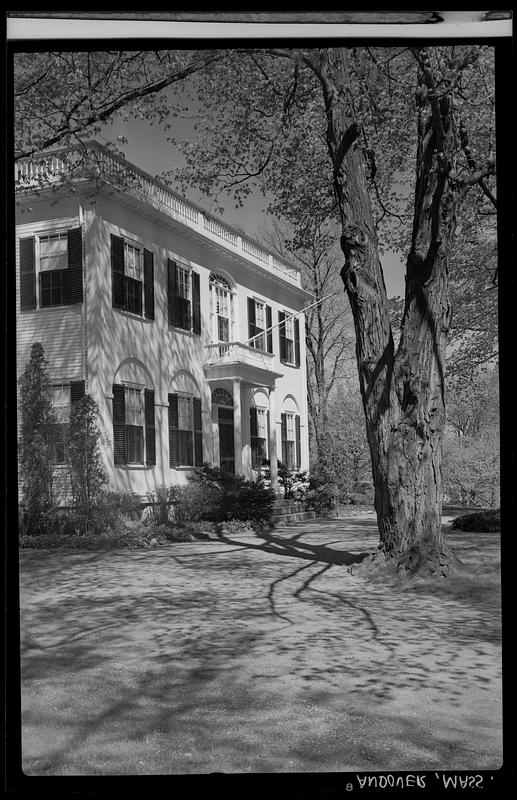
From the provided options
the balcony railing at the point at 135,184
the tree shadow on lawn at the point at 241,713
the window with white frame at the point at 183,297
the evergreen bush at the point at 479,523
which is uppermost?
the balcony railing at the point at 135,184

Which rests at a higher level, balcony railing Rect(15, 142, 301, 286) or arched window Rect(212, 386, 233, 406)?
balcony railing Rect(15, 142, 301, 286)

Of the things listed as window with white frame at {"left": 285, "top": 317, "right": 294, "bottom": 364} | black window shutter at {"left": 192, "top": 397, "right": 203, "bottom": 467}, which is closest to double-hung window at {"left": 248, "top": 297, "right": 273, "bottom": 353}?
window with white frame at {"left": 285, "top": 317, "right": 294, "bottom": 364}

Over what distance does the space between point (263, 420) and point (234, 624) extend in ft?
15.8

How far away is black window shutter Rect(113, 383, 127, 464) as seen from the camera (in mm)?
5768

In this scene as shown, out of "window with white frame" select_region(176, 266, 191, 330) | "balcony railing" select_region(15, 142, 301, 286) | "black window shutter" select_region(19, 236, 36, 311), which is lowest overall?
"black window shutter" select_region(19, 236, 36, 311)

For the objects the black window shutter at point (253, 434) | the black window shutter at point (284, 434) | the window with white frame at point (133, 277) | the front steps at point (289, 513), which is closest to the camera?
the window with white frame at point (133, 277)

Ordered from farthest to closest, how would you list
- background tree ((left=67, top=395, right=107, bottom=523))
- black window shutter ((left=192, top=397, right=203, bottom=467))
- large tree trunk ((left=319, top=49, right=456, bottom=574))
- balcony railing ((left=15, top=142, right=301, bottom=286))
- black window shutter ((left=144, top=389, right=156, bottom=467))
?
black window shutter ((left=192, top=397, right=203, bottom=467))
black window shutter ((left=144, top=389, right=156, bottom=467))
balcony railing ((left=15, top=142, right=301, bottom=286))
background tree ((left=67, top=395, right=107, bottom=523))
large tree trunk ((left=319, top=49, right=456, bottom=574))

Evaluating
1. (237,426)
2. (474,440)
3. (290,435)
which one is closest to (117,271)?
(237,426)

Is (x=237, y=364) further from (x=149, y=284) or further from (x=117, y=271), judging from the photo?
(x=117, y=271)

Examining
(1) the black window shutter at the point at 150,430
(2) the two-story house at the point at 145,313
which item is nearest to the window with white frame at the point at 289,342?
(2) the two-story house at the point at 145,313

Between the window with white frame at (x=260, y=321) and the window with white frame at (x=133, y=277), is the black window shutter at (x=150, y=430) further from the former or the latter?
the window with white frame at (x=260, y=321)

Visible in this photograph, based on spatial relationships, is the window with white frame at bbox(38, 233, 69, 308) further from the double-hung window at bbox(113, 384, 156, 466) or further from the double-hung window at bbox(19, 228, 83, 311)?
the double-hung window at bbox(113, 384, 156, 466)

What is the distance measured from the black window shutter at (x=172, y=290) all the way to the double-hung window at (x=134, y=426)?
1.17m

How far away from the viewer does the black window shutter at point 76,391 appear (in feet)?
19.3
